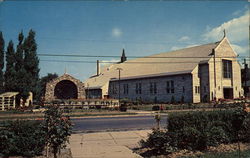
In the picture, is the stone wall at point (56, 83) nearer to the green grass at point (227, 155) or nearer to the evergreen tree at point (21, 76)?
the evergreen tree at point (21, 76)

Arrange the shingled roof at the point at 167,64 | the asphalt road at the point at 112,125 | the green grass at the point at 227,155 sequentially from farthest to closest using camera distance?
the shingled roof at the point at 167,64 → the asphalt road at the point at 112,125 → the green grass at the point at 227,155

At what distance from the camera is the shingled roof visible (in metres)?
42.7

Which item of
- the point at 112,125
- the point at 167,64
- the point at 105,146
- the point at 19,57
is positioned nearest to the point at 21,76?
the point at 19,57

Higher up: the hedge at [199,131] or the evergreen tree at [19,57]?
the evergreen tree at [19,57]

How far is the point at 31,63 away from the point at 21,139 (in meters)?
31.9

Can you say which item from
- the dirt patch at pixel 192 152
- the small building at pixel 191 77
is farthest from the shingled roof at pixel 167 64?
the dirt patch at pixel 192 152

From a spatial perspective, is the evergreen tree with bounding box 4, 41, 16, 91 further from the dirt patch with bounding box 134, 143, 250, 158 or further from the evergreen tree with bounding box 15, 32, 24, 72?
the dirt patch with bounding box 134, 143, 250, 158

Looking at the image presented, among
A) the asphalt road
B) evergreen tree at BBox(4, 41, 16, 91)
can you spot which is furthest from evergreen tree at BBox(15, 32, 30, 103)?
the asphalt road

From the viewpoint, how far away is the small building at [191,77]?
40531 millimetres

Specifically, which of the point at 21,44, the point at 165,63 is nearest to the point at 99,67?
the point at 165,63

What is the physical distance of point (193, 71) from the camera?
1585 inches

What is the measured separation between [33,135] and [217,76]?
A: 38.8 m

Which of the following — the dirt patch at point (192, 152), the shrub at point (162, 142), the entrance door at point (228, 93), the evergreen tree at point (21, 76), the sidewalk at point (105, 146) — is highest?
the evergreen tree at point (21, 76)

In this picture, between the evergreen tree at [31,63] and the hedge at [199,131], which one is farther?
the evergreen tree at [31,63]
